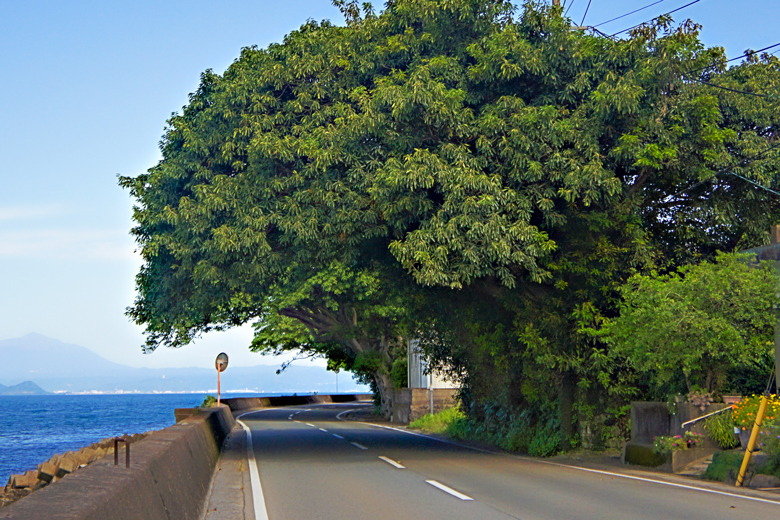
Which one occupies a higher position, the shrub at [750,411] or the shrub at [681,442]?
the shrub at [750,411]

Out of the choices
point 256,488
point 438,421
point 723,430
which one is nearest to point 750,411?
point 723,430

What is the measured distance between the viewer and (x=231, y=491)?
1184 centimetres

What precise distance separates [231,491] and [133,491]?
6336 millimetres

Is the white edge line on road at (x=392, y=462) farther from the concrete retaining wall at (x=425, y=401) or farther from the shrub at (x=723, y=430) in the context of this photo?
the concrete retaining wall at (x=425, y=401)

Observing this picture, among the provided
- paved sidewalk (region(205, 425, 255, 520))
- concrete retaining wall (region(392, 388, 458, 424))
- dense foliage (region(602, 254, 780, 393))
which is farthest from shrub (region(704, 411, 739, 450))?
concrete retaining wall (region(392, 388, 458, 424))

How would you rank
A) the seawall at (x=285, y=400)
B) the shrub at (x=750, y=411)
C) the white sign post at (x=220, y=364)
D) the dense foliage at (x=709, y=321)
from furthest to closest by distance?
1. the seawall at (x=285, y=400)
2. the white sign post at (x=220, y=364)
3. the dense foliage at (x=709, y=321)
4. the shrub at (x=750, y=411)

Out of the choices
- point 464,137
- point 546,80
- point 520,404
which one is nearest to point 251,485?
point 464,137

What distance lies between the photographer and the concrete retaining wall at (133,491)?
4.60 m

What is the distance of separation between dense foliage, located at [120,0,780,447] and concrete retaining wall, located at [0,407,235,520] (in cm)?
652

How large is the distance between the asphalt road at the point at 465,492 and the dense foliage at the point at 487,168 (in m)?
3.79

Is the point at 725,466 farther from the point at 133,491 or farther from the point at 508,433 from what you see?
the point at 133,491

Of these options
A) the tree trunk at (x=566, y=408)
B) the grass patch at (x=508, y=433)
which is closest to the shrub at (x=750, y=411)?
the tree trunk at (x=566, y=408)

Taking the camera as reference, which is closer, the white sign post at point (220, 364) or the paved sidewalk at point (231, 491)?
the paved sidewalk at point (231, 491)

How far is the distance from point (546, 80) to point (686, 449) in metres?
8.08
